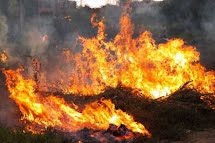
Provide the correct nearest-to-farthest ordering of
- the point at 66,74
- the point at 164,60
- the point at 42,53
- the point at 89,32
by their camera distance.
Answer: the point at 164,60, the point at 66,74, the point at 42,53, the point at 89,32

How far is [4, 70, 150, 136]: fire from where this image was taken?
422 inches

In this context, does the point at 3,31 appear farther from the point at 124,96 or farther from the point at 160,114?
the point at 160,114

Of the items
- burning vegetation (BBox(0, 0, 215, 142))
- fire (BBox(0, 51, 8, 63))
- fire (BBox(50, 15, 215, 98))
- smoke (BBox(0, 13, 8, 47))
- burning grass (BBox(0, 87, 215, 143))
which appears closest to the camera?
burning grass (BBox(0, 87, 215, 143))

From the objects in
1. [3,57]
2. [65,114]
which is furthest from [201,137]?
[3,57]

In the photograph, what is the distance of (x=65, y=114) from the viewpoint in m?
11.3

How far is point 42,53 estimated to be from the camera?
23906 mm

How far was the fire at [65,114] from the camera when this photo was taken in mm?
10719

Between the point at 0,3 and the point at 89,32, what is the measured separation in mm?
6868

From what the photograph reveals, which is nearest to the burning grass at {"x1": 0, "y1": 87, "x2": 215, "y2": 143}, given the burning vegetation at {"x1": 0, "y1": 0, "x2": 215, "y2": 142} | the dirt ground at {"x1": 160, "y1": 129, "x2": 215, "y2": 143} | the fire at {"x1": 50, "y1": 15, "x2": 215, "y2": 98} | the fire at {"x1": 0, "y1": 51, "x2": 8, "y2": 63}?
the burning vegetation at {"x1": 0, "y1": 0, "x2": 215, "y2": 142}

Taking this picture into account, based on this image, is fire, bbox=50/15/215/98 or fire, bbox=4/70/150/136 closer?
fire, bbox=4/70/150/136

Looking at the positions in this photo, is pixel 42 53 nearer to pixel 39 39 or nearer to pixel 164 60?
pixel 39 39

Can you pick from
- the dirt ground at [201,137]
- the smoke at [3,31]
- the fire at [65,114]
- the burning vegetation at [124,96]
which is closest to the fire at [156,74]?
the burning vegetation at [124,96]

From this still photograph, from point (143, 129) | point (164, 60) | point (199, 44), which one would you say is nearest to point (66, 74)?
point (164, 60)

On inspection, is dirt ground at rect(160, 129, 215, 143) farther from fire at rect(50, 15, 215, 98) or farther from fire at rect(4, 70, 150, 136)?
fire at rect(50, 15, 215, 98)
